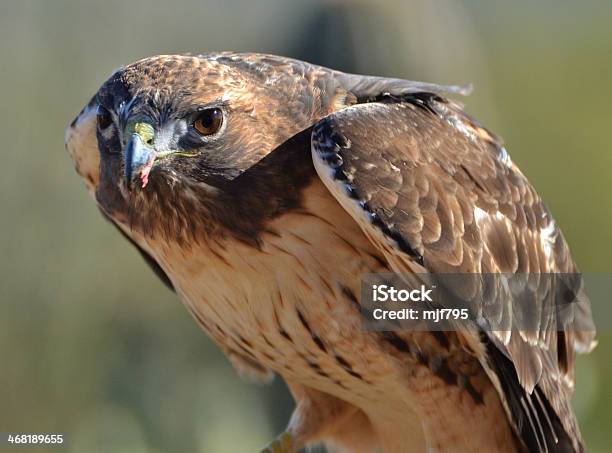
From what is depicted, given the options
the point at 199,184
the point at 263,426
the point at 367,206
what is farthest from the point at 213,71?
the point at 263,426

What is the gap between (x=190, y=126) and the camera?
9.87 feet

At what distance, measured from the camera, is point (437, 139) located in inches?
132

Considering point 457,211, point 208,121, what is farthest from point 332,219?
point 208,121

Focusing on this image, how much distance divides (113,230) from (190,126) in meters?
3.44

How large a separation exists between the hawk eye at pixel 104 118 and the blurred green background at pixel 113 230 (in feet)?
6.70

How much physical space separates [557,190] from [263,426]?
3.03 m

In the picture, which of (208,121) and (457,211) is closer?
(208,121)

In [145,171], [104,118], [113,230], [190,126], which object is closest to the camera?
[145,171]

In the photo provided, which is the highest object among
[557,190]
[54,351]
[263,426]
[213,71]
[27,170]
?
[213,71]

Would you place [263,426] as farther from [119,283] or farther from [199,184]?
[199,184]

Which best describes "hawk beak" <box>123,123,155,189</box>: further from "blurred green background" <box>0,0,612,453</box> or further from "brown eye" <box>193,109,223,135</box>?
"blurred green background" <box>0,0,612,453</box>

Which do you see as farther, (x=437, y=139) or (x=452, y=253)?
(x=437, y=139)

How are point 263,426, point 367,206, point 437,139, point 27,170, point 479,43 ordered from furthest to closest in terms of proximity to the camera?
1. point 479,43
2. point 27,170
3. point 263,426
4. point 437,139
5. point 367,206

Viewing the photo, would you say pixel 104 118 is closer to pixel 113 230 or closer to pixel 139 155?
pixel 139 155
